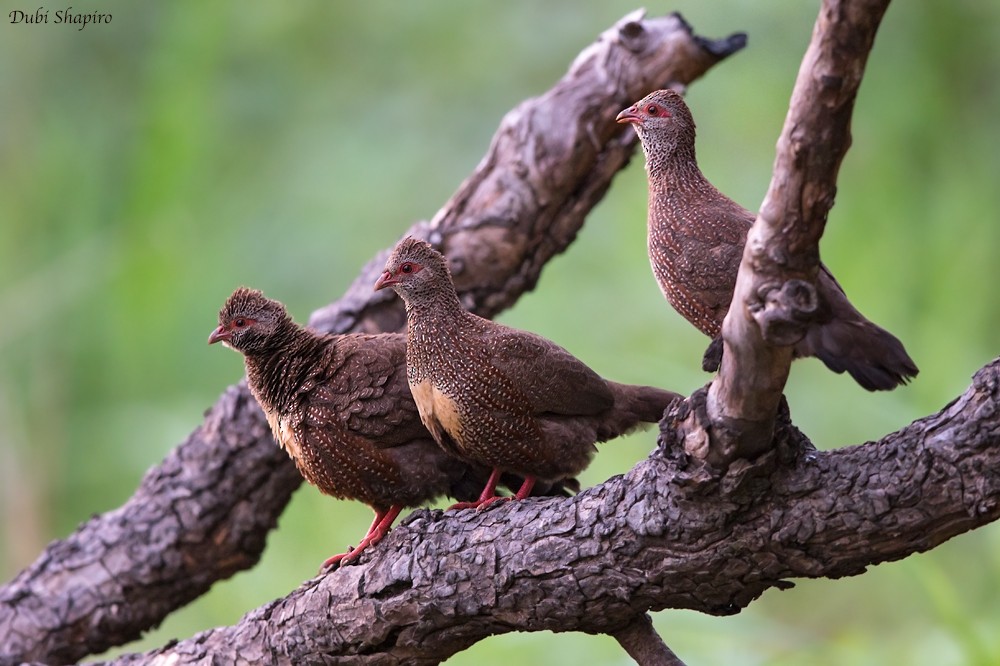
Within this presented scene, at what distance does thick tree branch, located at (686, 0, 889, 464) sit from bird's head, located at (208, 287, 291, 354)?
1.63 m

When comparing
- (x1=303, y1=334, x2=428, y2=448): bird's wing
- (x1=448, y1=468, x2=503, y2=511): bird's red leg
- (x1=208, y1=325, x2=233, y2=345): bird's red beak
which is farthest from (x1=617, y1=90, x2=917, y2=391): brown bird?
(x1=208, y1=325, x2=233, y2=345): bird's red beak

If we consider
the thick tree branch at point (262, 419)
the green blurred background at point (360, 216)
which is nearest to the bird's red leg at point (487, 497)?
the thick tree branch at point (262, 419)

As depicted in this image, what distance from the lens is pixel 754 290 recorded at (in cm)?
224

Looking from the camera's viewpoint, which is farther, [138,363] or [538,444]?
[138,363]

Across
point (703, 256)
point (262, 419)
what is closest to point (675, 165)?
point (703, 256)

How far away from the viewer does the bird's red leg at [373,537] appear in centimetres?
345

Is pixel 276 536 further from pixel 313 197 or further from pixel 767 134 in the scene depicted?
pixel 767 134

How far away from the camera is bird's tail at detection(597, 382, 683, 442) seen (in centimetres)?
349

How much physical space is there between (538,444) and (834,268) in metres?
3.76

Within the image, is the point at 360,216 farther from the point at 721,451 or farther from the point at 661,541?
the point at 721,451

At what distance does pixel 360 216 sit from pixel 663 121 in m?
5.93

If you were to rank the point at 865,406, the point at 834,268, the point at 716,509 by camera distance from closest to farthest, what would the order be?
the point at 716,509 < the point at 865,406 < the point at 834,268

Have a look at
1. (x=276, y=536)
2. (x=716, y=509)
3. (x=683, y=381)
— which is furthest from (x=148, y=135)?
(x=716, y=509)

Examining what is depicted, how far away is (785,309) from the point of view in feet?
7.21
